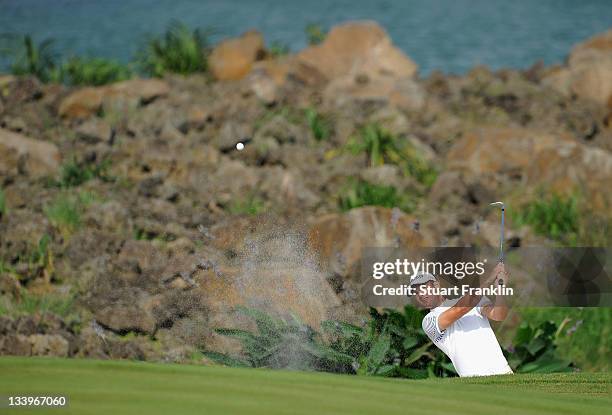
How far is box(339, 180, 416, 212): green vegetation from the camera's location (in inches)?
455

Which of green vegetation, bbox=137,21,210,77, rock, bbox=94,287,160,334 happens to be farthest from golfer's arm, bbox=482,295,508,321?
green vegetation, bbox=137,21,210,77

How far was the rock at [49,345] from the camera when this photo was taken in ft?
25.3

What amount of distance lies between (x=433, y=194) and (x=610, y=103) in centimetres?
587

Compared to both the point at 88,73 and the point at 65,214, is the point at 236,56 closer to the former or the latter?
the point at 88,73

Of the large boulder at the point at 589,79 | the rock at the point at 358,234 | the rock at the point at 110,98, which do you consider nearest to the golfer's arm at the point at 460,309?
the rock at the point at 358,234

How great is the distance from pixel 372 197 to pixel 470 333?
5.58 metres

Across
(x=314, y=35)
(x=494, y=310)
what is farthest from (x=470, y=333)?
(x=314, y=35)

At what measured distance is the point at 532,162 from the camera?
13.0 metres

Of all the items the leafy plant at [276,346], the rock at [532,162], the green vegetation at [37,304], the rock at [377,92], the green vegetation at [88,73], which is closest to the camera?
the leafy plant at [276,346]

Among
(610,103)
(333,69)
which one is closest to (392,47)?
(333,69)

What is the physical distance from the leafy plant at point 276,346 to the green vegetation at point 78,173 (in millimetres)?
5967

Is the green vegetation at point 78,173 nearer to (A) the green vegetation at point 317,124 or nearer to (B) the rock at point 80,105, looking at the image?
(B) the rock at point 80,105

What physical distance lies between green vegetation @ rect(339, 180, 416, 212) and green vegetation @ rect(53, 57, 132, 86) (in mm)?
6806

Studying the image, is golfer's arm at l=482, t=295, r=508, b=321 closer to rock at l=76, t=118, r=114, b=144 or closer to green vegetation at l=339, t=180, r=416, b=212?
green vegetation at l=339, t=180, r=416, b=212
